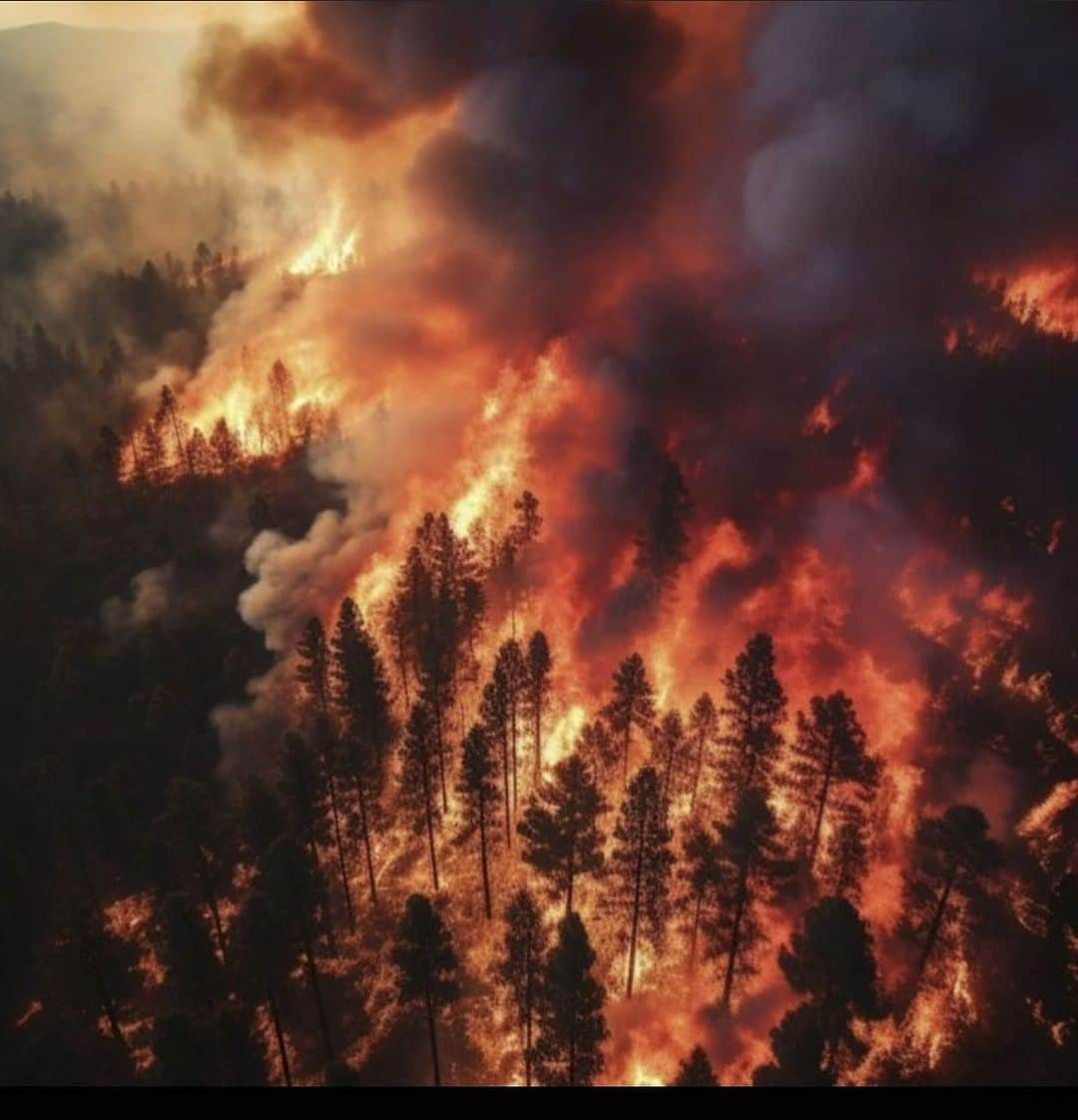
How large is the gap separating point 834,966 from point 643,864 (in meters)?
12.3

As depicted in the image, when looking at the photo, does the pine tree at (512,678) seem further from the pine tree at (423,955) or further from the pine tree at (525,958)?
the pine tree at (423,955)

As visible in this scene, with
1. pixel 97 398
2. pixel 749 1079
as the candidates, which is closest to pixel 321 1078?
pixel 749 1079

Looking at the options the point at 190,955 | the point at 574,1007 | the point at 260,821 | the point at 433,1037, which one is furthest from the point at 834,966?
the point at 190,955

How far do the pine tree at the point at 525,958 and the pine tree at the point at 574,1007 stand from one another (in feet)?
3.06

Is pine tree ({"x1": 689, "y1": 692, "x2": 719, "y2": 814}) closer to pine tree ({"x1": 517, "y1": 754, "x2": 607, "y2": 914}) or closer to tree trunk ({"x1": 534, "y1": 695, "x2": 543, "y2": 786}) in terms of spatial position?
pine tree ({"x1": 517, "y1": 754, "x2": 607, "y2": 914})

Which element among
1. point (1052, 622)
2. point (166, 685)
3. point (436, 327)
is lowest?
point (1052, 622)

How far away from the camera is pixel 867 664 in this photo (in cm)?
6656

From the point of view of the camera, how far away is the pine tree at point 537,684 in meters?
55.8

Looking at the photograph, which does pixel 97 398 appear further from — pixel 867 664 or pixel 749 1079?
pixel 749 1079

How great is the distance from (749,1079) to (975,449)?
68842 mm

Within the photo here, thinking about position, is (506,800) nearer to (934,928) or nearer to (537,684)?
(537,684)

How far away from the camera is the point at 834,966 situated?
34688 mm

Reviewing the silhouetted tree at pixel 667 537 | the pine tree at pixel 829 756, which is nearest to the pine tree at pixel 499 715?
the pine tree at pixel 829 756

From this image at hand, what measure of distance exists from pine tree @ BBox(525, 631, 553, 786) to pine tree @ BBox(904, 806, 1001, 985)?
83.9ft
